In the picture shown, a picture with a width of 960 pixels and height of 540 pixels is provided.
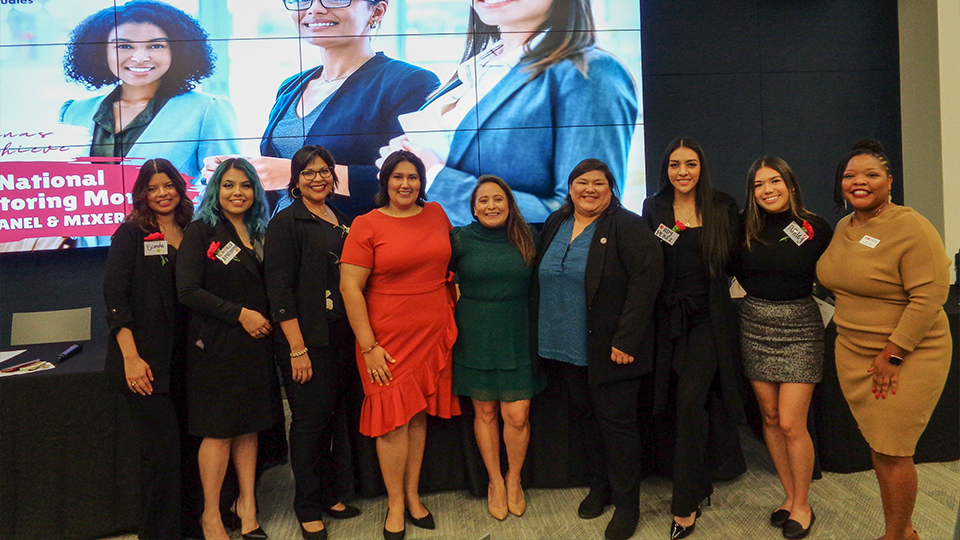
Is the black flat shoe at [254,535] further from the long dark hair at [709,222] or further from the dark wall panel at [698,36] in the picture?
the dark wall panel at [698,36]

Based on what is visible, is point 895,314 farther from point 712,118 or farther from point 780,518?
point 712,118

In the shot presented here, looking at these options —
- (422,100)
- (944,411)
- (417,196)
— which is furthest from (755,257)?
(422,100)

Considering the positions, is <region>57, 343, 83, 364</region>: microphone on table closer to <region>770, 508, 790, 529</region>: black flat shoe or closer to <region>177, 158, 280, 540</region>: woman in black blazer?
<region>177, 158, 280, 540</region>: woman in black blazer

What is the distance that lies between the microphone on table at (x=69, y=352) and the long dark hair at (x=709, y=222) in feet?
9.30

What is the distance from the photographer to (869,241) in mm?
1830

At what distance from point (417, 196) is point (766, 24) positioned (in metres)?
4.36

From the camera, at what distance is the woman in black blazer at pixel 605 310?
205 centimetres

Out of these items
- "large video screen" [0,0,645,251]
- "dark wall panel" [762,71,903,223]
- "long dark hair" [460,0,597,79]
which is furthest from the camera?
"dark wall panel" [762,71,903,223]

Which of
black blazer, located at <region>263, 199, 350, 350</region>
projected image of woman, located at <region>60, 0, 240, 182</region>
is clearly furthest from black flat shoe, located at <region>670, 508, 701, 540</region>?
projected image of woman, located at <region>60, 0, 240, 182</region>

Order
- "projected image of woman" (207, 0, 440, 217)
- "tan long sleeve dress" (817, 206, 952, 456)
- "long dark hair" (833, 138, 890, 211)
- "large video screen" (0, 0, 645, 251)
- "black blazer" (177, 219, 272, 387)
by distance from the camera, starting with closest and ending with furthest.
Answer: "tan long sleeve dress" (817, 206, 952, 456) → "long dark hair" (833, 138, 890, 211) → "black blazer" (177, 219, 272, 387) → "large video screen" (0, 0, 645, 251) → "projected image of woman" (207, 0, 440, 217)

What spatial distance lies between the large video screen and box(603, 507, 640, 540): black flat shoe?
2866 millimetres

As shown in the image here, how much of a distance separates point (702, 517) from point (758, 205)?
1.39 metres

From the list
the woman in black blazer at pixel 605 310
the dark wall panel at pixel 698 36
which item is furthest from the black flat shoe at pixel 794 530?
the dark wall panel at pixel 698 36

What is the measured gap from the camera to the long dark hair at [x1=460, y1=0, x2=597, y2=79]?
4.44 meters
